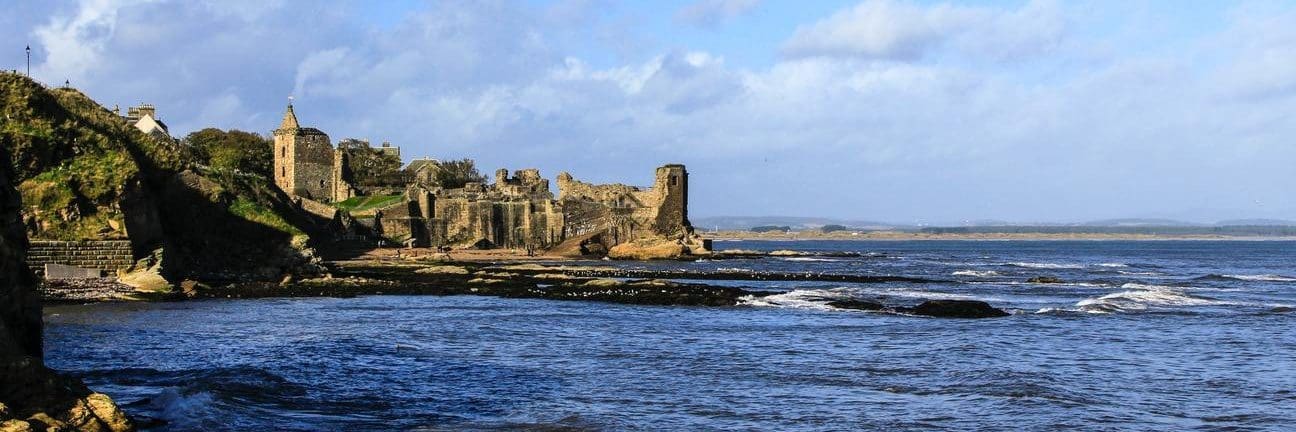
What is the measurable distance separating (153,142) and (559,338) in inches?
913

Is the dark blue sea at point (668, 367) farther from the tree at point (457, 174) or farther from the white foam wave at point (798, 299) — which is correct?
the tree at point (457, 174)

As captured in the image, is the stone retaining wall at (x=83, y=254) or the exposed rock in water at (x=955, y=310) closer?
the stone retaining wall at (x=83, y=254)

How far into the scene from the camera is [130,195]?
3209 cm

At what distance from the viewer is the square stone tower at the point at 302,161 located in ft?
251

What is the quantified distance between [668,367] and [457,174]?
3557 inches

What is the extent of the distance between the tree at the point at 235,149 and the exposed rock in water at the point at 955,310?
177ft

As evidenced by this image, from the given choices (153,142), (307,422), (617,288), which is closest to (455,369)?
(307,422)

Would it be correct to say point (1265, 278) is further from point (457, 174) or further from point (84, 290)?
point (457, 174)

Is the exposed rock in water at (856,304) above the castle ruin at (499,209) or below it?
below

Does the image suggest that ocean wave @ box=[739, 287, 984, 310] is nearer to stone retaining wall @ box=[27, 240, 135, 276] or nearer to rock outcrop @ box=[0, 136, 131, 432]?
stone retaining wall @ box=[27, 240, 135, 276]

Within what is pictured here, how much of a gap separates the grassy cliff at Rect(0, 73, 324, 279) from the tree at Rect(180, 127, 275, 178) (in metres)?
34.7

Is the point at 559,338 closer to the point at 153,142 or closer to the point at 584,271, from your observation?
the point at 153,142

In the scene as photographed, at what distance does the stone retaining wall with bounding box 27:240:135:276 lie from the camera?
96.8ft

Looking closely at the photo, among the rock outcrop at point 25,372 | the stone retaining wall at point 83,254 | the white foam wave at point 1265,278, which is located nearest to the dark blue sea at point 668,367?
the rock outcrop at point 25,372
